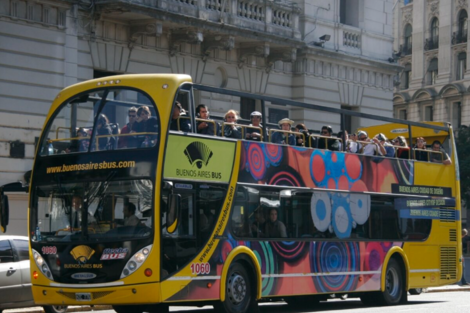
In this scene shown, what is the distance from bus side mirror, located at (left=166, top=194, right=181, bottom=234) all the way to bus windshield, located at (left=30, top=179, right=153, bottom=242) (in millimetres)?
271

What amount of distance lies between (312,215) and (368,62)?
54.3ft

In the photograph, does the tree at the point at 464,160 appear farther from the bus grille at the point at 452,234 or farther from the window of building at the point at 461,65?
the bus grille at the point at 452,234

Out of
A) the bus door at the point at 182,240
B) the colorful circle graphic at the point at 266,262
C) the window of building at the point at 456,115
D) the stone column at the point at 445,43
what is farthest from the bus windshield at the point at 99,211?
the stone column at the point at 445,43

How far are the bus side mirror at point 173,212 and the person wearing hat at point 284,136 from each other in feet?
12.3

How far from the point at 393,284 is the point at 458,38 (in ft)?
171

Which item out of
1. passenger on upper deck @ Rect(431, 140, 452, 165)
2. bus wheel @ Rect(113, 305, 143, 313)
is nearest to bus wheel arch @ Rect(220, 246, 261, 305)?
bus wheel @ Rect(113, 305, 143, 313)

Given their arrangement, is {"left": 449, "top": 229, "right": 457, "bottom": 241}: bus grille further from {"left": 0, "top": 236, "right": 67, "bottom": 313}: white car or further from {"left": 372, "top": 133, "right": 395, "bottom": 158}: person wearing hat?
{"left": 0, "top": 236, "right": 67, "bottom": 313}: white car

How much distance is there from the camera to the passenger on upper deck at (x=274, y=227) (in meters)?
16.7

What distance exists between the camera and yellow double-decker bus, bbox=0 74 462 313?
14180mm

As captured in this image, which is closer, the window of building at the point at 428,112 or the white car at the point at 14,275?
the white car at the point at 14,275

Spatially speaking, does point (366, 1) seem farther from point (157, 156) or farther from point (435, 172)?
point (157, 156)

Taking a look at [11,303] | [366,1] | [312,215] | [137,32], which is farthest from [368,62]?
[11,303]

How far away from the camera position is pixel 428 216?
2142cm

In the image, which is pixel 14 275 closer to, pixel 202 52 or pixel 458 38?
pixel 202 52
